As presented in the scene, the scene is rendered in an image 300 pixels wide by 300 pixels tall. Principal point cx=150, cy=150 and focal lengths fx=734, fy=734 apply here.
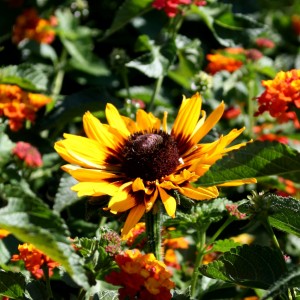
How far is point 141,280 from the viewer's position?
1195 mm

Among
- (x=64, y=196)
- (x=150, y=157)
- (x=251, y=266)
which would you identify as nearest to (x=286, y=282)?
(x=251, y=266)

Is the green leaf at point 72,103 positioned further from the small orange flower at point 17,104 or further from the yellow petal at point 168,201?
the yellow petal at point 168,201

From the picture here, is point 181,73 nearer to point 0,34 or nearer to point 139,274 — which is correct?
point 0,34

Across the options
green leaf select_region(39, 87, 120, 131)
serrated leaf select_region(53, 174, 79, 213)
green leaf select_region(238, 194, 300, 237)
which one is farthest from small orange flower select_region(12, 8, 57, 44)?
green leaf select_region(238, 194, 300, 237)

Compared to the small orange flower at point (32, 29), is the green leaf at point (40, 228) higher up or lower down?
higher up

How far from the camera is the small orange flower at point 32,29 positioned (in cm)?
247

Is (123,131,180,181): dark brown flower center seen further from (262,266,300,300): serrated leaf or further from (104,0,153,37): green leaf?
(104,0,153,37): green leaf

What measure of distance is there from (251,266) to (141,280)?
0.20 meters

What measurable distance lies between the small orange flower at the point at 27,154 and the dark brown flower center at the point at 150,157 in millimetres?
470

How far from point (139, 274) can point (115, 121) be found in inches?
16.9

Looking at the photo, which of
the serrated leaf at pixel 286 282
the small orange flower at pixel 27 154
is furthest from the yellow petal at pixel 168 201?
the small orange flower at pixel 27 154

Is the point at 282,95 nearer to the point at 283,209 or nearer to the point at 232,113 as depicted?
the point at 283,209

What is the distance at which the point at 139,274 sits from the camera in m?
1.20

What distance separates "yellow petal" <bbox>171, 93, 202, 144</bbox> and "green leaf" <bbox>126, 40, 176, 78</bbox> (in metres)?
0.46
